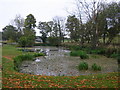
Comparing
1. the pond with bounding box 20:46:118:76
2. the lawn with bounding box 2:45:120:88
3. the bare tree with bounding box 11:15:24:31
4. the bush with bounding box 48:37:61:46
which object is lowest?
the pond with bounding box 20:46:118:76

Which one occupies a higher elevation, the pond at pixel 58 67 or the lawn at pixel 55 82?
the lawn at pixel 55 82

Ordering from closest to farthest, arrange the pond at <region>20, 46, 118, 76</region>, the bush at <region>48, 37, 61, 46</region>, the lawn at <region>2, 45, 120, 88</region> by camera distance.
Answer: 1. the lawn at <region>2, 45, 120, 88</region>
2. the pond at <region>20, 46, 118, 76</region>
3. the bush at <region>48, 37, 61, 46</region>

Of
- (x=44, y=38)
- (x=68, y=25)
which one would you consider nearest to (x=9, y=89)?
(x=68, y=25)

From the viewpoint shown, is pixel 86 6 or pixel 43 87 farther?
pixel 86 6

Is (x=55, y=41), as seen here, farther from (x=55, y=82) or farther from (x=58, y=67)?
(x=55, y=82)

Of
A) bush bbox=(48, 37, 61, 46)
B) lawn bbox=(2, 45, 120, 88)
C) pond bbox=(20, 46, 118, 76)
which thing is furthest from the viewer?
bush bbox=(48, 37, 61, 46)

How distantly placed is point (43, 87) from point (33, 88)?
299 millimetres

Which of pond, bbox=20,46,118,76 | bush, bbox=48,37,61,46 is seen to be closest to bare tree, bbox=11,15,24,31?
bush, bbox=48,37,61,46

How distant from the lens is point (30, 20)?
39031 millimetres

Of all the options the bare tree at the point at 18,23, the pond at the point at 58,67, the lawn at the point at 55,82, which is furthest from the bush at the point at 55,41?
the lawn at the point at 55,82

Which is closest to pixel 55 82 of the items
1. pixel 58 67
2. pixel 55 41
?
pixel 58 67

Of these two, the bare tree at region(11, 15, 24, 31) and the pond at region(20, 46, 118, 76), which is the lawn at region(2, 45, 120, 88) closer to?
the pond at region(20, 46, 118, 76)

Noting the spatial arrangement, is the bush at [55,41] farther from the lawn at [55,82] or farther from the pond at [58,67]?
the lawn at [55,82]

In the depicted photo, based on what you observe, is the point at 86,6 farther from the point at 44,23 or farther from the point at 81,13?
the point at 44,23
